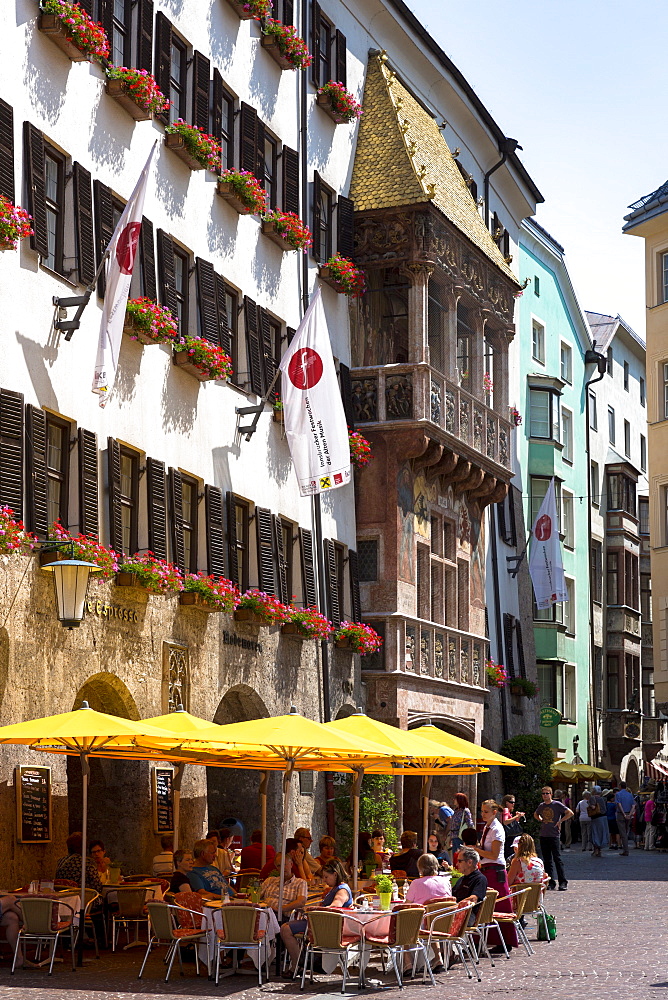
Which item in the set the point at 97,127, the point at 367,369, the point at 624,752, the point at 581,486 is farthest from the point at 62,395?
the point at 624,752

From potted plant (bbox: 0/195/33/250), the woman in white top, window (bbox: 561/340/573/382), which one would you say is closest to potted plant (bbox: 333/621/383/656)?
the woman in white top

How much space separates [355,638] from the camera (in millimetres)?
27766

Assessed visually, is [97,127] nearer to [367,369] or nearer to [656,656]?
[367,369]

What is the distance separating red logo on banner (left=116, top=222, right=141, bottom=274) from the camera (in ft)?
61.0

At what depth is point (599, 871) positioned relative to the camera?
33969mm

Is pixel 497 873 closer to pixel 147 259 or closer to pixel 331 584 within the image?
pixel 147 259

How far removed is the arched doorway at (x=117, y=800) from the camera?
20453 millimetres

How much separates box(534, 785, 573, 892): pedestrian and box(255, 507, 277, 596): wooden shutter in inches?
213

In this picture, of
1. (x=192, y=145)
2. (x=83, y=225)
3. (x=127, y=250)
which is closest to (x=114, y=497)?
(x=127, y=250)

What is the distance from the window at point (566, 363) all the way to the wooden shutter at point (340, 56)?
21.9 meters

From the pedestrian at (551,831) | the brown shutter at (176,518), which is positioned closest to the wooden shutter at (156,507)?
the brown shutter at (176,518)

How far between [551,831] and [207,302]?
32.5 ft

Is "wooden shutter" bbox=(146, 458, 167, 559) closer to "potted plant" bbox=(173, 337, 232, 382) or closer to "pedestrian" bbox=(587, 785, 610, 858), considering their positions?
"potted plant" bbox=(173, 337, 232, 382)

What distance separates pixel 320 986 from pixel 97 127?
1099 cm
